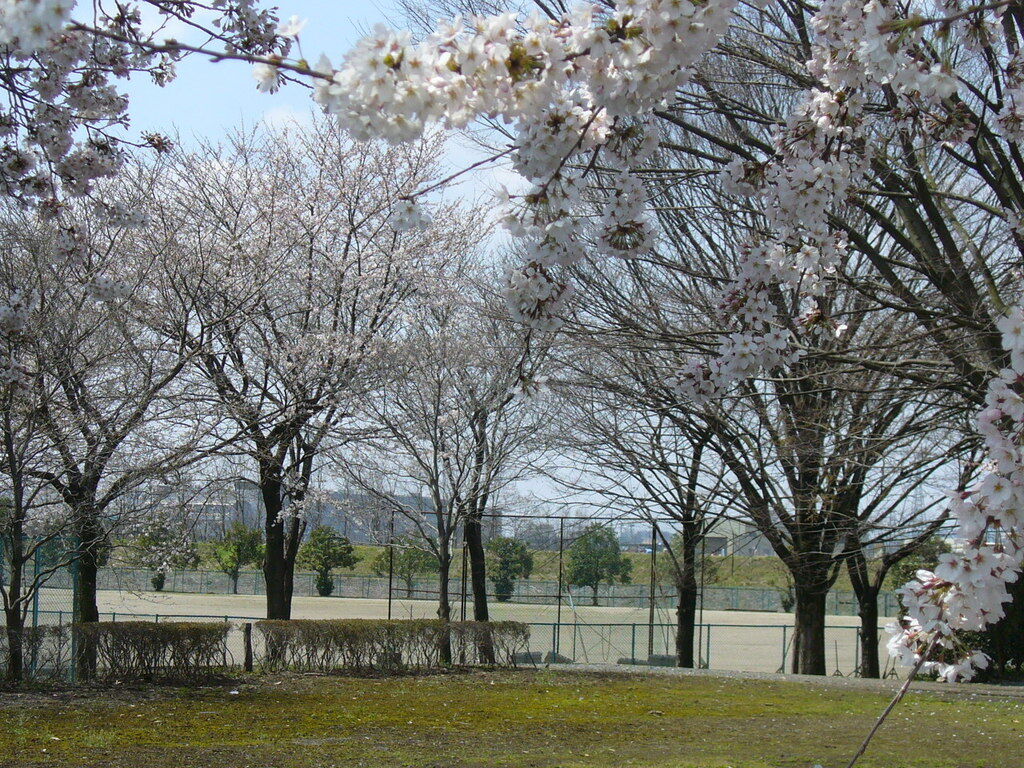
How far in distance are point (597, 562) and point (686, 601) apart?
2.85m

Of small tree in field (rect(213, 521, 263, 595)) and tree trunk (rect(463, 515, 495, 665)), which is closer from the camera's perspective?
tree trunk (rect(463, 515, 495, 665))

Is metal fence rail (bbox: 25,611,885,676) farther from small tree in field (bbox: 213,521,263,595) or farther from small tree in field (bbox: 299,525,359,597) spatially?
small tree in field (bbox: 299,525,359,597)

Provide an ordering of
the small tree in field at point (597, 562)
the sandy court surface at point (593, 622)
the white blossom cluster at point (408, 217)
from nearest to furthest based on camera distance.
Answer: the white blossom cluster at point (408, 217), the sandy court surface at point (593, 622), the small tree in field at point (597, 562)

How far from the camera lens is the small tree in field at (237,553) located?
32.4m

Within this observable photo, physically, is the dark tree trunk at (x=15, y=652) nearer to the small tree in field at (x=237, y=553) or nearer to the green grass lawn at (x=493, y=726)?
the green grass lawn at (x=493, y=726)

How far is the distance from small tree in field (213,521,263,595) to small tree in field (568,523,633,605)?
15.0 meters

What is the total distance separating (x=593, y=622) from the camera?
65.7ft

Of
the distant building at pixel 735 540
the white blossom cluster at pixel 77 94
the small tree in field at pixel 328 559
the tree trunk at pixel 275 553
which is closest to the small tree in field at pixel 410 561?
the tree trunk at pixel 275 553

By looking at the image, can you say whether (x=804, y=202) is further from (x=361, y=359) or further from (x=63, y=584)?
(x=63, y=584)

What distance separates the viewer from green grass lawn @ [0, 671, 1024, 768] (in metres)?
6.70

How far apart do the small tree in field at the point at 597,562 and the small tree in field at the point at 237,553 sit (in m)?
15.0

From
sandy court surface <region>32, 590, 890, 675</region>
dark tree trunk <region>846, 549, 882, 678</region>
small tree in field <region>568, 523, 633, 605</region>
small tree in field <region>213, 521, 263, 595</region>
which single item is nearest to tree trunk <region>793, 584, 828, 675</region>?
sandy court surface <region>32, 590, 890, 675</region>

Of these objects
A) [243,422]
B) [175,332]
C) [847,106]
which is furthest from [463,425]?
[847,106]

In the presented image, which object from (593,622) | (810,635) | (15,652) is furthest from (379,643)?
(593,622)
